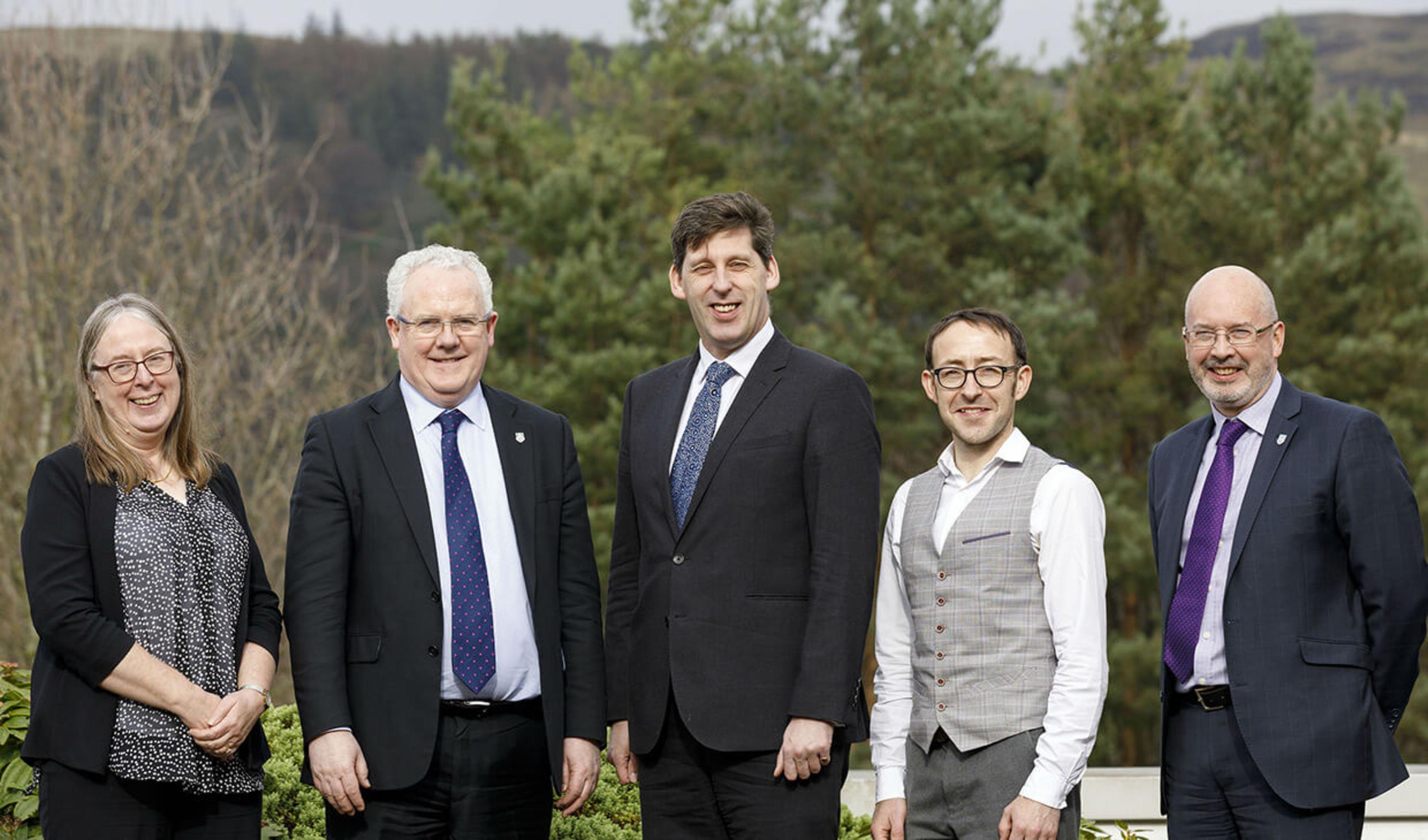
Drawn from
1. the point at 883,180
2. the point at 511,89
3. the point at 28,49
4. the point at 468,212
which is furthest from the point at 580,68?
the point at 511,89

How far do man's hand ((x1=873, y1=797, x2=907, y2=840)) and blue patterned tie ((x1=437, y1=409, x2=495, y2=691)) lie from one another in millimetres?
941

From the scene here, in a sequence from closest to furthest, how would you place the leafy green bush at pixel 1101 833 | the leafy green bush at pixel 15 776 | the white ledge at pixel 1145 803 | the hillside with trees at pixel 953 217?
the leafy green bush at pixel 15 776 → the leafy green bush at pixel 1101 833 → the white ledge at pixel 1145 803 → the hillside with trees at pixel 953 217

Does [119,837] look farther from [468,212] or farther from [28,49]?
[468,212]

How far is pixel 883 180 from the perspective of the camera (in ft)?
71.7

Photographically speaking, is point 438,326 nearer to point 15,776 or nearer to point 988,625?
point 988,625

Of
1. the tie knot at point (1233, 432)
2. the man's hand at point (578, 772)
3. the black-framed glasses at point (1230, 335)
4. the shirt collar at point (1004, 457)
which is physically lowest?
the man's hand at point (578, 772)

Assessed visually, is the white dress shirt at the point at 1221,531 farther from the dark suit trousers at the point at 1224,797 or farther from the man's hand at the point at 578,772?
the man's hand at the point at 578,772

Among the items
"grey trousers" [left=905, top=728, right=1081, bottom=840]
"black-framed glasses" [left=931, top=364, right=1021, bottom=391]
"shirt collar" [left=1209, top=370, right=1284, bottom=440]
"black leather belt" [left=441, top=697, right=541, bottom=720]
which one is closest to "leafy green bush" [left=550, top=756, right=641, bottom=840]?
"black leather belt" [left=441, top=697, right=541, bottom=720]

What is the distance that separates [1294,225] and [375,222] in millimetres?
35420

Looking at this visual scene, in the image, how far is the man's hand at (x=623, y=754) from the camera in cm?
344

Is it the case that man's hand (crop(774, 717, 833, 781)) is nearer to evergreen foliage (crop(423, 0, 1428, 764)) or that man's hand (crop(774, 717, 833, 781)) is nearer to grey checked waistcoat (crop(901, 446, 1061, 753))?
grey checked waistcoat (crop(901, 446, 1061, 753))

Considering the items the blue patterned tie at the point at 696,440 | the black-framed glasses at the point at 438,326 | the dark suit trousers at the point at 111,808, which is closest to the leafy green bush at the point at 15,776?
the dark suit trousers at the point at 111,808

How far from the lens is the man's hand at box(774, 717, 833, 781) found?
10.4 feet

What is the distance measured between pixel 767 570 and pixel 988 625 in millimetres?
505
